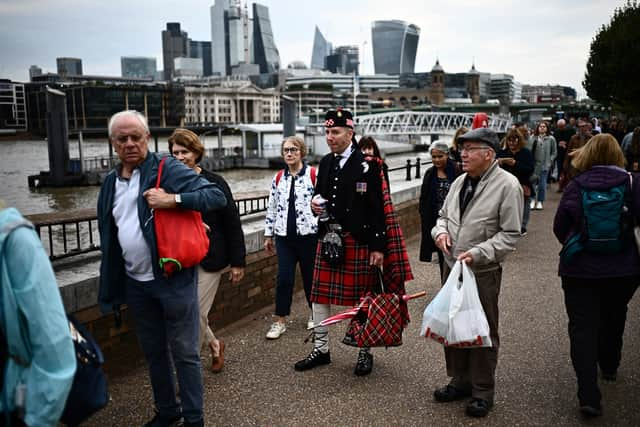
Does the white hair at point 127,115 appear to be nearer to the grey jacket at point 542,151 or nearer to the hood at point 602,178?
the hood at point 602,178

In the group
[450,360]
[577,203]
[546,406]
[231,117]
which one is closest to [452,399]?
[450,360]

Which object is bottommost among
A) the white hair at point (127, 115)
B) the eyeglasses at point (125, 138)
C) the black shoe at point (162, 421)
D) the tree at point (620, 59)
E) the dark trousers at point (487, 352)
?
the black shoe at point (162, 421)

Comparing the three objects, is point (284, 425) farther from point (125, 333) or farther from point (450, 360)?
point (125, 333)

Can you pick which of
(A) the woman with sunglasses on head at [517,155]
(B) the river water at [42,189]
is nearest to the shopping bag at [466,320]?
(A) the woman with sunglasses on head at [517,155]

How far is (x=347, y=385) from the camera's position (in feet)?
13.5

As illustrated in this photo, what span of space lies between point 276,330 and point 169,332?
1.99 metres

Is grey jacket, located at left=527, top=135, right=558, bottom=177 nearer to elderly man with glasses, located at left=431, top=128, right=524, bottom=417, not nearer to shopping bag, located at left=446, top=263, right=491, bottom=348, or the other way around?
elderly man with glasses, located at left=431, top=128, right=524, bottom=417

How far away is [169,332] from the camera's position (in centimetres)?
319

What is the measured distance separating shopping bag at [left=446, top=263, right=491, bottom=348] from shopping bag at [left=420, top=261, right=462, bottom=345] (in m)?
0.03

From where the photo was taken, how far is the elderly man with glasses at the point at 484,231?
3.53m

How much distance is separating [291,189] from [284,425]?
2.13 metres

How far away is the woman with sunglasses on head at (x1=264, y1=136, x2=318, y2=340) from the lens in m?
4.95

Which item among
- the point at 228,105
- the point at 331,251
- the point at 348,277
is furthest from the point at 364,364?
the point at 228,105

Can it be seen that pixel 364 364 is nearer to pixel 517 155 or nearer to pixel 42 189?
pixel 517 155
